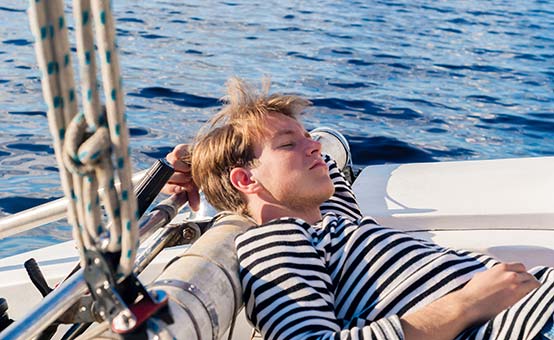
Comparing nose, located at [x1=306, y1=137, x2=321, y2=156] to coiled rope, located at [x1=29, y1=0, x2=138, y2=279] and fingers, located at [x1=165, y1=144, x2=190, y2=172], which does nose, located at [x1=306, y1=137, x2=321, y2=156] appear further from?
coiled rope, located at [x1=29, y1=0, x2=138, y2=279]

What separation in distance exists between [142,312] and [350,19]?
10881mm

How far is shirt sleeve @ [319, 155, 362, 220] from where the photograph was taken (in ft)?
8.80

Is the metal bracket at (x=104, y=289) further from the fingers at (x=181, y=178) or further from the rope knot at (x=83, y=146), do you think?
the fingers at (x=181, y=178)

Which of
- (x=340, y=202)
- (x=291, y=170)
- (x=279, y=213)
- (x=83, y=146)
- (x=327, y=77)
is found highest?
(x=83, y=146)

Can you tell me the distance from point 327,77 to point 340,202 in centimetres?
549

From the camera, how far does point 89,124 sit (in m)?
1.11

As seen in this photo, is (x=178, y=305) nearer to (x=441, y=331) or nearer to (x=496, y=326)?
(x=441, y=331)

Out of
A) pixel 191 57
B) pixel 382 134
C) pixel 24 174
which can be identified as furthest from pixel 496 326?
pixel 191 57

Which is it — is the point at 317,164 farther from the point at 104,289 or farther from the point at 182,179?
the point at 104,289

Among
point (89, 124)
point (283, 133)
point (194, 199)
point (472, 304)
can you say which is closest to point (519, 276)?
point (472, 304)

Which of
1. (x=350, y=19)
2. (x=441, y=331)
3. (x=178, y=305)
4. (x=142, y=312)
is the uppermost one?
(x=142, y=312)

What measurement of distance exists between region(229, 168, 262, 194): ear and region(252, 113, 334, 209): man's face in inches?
0.6

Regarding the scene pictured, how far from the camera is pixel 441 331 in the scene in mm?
1920

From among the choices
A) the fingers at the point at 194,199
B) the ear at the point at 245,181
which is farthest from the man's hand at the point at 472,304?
the fingers at the point at 194,199
